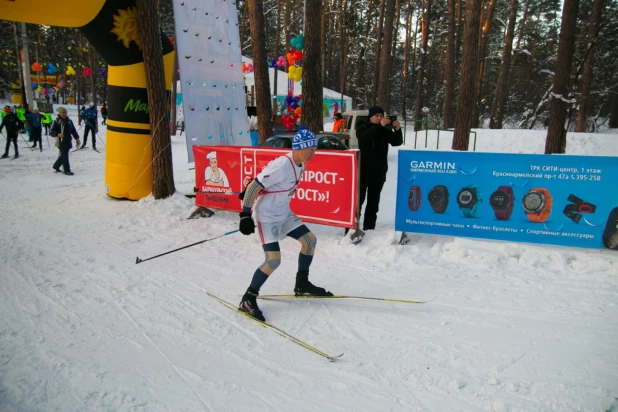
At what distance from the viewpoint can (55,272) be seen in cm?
537

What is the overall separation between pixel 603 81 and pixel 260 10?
1294 inches

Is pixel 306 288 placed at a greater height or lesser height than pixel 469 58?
lesser

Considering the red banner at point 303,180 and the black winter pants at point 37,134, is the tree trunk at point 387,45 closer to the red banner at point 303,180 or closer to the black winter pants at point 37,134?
the red banner at point 303,180

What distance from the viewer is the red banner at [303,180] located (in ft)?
20.9

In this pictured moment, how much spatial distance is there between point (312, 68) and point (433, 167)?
504 cm

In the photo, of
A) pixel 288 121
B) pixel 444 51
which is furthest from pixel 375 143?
pixel 444 51

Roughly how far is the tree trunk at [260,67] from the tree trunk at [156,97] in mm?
3351

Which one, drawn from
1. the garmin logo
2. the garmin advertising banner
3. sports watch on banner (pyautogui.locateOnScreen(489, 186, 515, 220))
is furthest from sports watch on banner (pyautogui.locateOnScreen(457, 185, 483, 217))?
the garmin logo

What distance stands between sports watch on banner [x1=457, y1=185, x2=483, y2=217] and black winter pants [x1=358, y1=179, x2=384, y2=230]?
1.25 meters

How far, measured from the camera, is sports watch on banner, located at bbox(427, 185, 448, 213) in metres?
6.09

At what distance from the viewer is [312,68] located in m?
9.98

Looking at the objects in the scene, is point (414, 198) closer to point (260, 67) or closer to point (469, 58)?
point (260, 67)

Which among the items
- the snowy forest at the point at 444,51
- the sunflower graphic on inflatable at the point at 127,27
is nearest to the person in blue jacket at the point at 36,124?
the snowy forest at the point at 444,51

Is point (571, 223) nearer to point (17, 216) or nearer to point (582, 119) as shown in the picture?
point (17, 216)
